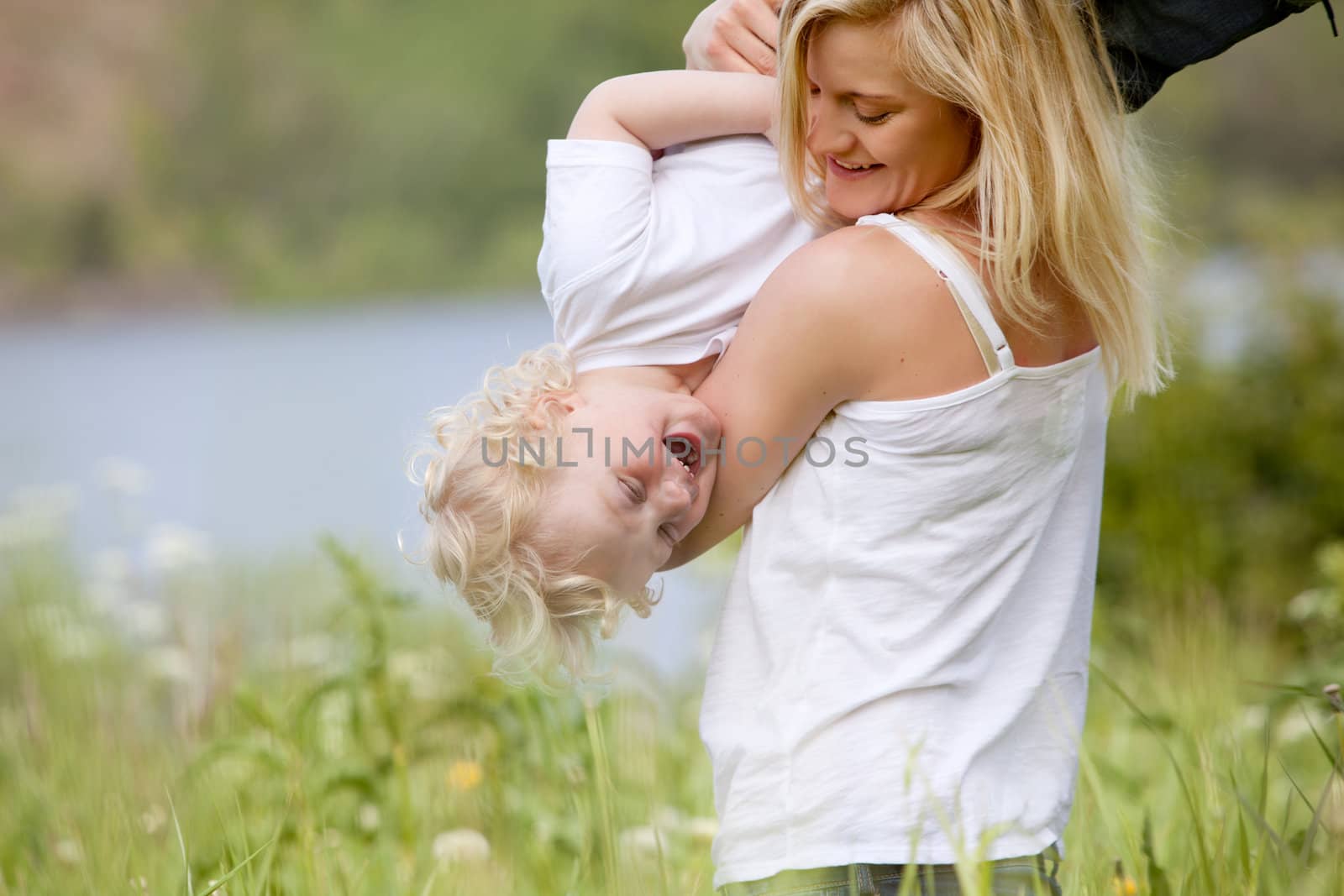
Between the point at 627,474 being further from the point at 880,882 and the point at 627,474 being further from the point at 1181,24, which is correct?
the point at 1181,24

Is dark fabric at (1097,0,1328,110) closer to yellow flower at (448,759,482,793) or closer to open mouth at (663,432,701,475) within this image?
open mouth at (663,432,701,475)

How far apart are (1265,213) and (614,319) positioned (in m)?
3.11

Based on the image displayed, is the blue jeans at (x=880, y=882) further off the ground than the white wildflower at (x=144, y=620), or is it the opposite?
the blue jeans at (x=880, y=882)

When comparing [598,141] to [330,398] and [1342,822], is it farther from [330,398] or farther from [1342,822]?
[330,398]

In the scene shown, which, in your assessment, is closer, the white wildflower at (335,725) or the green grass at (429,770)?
the green grass at (429,770)

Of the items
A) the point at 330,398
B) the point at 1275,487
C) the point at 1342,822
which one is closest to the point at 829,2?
the point at 1342,822

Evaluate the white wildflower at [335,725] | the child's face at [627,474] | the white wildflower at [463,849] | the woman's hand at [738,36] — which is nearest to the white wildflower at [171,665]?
the white wildflower at [335,725]

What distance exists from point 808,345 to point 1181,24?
0.49 metres

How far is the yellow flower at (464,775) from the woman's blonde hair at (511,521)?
27.2 inches

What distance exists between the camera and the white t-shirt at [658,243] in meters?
1.18

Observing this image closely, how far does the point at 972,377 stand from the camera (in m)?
1.11

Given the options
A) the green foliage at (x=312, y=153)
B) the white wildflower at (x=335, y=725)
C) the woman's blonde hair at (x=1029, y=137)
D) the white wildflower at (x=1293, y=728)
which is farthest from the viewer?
the green foliage at (x=312, y=153)

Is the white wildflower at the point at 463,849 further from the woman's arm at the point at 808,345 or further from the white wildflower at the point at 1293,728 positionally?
the white wildflower at the point at 1293,728

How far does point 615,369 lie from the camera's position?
124 centimetres
